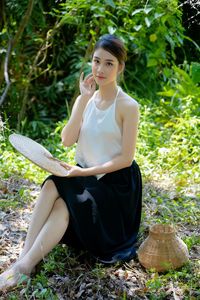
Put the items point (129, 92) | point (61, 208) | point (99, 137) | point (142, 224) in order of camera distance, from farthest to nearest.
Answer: point (129, 92), point (142, 224), point (99, 137), point (61, 208)

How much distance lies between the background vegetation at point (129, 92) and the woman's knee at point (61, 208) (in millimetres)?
284

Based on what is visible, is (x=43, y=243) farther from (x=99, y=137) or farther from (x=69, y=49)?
(x=69, y=49)

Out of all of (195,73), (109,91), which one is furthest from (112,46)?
(195,73)

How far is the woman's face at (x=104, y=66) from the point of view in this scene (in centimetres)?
296

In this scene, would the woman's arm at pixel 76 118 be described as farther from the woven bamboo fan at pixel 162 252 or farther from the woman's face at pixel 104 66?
the woven bamboo fan at pixel 162 252

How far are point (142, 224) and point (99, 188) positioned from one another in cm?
66

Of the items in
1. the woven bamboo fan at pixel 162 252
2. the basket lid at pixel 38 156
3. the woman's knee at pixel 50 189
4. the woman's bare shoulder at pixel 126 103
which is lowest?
the woven bamboo fan at pixel 162 252

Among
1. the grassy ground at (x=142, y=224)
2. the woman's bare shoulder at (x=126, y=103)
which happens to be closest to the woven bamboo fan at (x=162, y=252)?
the grassy ground at (x=142, y=224)

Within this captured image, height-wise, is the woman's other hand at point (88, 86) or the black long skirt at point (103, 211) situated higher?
the woman's other hand at point (88, 86)

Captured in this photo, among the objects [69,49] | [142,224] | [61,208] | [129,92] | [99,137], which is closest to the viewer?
[61,208]

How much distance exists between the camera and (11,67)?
20.5 feet

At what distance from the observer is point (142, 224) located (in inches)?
139

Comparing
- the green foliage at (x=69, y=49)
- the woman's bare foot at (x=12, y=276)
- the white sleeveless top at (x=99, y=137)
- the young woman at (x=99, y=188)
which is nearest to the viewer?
the woman's bare foot at (x=12, y=276)

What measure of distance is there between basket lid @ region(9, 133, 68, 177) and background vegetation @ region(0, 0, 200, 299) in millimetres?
499
